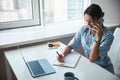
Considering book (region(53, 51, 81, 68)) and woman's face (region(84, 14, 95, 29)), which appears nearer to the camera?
book (region(53, 51, 81, 68))

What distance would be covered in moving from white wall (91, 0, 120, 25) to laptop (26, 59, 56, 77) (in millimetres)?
1370

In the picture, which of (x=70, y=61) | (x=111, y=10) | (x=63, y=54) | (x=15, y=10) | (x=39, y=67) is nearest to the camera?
(x=39, y=67)

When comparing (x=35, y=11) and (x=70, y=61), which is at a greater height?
(x=35, y=11)

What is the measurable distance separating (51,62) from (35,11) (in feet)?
3.28

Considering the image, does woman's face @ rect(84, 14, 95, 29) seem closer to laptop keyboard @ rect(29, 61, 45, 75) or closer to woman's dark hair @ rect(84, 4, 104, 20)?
woman's dark hair @ rect(84, 4, 104, 20)

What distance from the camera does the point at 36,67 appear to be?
1436 mm

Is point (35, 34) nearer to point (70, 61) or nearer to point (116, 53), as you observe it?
point (70, 61)

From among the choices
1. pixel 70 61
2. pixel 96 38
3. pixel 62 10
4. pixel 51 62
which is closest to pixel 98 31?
pixel 96 38

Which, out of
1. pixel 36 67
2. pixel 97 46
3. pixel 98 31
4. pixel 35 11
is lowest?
pixel 36 67

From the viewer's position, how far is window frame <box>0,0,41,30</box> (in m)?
2.21

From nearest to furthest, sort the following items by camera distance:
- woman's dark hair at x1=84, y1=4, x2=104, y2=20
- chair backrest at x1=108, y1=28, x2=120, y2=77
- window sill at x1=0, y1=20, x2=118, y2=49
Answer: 1. woman's dark hair at x1=84, y1=4, x2=104, y2=20
2. chair backrest at x1=108, y1=28, x2=120, y2=77
3. window sill at x1=0, y1=20, x2=118, y2=49

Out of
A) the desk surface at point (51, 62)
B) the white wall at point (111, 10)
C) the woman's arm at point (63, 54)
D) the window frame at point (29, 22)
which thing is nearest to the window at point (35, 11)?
the window frame at point (29, 22)

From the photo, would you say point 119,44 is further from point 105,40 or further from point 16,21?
point 16,21

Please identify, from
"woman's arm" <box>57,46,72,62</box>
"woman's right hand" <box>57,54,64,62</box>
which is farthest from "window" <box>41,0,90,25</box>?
"woman's right hand" <box>57,54,64,62</box>
